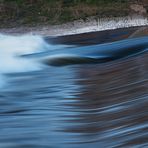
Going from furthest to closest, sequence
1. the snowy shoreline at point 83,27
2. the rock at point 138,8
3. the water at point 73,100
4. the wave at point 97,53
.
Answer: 1. the rock at point 138,8
2. the snowy shoreline at point 83,27
3. the wave at point 97,53
4. the water at point 73,100

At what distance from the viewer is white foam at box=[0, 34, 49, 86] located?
10.7 metres

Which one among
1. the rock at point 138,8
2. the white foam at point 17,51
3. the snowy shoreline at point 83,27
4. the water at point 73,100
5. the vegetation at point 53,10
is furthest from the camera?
the rock at point 138,8

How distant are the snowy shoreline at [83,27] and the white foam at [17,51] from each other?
1.53 metres

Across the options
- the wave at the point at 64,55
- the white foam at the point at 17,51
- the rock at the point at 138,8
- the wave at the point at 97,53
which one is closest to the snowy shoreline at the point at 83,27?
the rock at the point at 138,8

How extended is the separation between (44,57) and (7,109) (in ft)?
12.7

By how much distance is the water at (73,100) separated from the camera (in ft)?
20.6

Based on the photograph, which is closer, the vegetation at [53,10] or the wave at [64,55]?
the wave at [64,55]

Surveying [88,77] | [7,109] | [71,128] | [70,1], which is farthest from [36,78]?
[70,1]

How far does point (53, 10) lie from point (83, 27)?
284cm

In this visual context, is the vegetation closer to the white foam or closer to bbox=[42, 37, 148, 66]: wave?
the white foam

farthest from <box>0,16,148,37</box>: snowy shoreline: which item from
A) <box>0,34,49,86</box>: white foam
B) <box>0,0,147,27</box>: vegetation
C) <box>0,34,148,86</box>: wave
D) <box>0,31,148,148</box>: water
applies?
<box>0,31,148,148</box>: water

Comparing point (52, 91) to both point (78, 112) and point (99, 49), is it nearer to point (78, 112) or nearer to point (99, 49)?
point (78, 112)

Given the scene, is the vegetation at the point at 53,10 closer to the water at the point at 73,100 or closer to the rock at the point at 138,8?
the rock at the point at 138,8

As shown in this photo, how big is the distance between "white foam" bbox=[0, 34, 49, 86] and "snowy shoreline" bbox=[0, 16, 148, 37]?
153 centimetres
